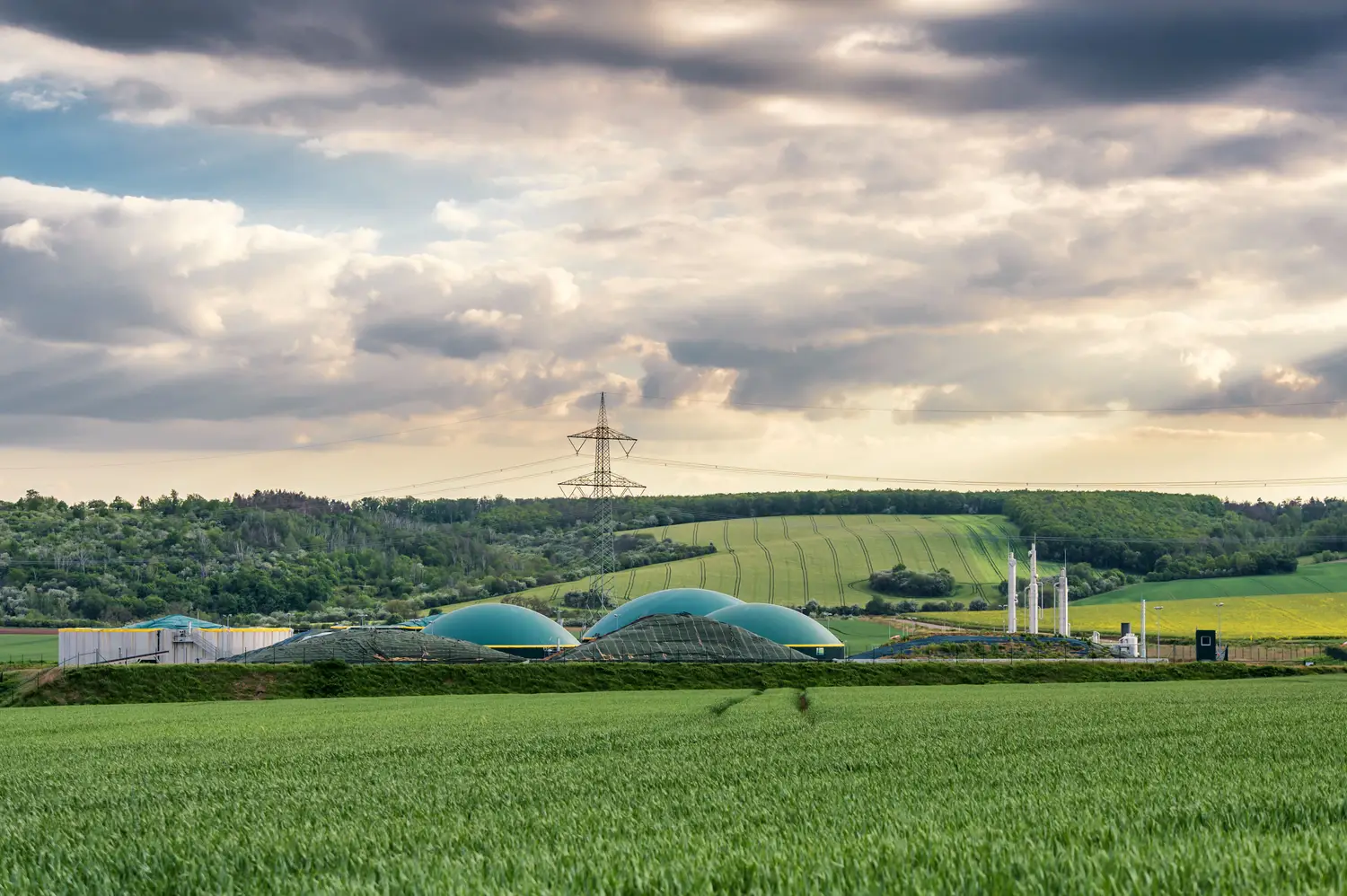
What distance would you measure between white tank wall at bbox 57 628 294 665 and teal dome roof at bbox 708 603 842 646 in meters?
51.0

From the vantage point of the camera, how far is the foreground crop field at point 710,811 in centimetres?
806

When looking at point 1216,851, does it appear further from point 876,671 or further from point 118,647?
point 118,647

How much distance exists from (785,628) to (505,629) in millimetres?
30418

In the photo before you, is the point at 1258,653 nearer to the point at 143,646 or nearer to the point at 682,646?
the point at 682,646

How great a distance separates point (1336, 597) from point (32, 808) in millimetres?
215114

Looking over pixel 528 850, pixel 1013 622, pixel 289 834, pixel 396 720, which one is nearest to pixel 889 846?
pixel 528 850

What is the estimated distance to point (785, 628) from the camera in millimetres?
134875

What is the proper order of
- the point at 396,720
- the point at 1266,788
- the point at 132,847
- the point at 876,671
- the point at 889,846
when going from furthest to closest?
the point at 876,671, the point at 396,720, the point at 1266,788, the point at 132,847, the point at 889,846

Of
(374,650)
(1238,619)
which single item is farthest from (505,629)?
(1238,619)

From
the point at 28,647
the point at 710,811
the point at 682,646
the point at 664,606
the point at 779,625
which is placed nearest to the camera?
the point at 710,811

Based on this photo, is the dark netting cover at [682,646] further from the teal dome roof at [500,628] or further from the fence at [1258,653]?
the fence at [1258,653]

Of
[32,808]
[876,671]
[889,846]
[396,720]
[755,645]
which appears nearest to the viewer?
[889,846]

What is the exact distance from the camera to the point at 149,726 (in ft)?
144

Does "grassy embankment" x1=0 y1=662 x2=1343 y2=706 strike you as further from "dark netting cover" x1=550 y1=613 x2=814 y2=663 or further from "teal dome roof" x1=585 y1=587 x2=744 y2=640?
"teal dome roof" x1=585 y1=587 x2=744 y2=640
